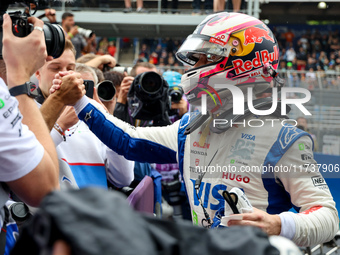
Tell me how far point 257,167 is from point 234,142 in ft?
0.60

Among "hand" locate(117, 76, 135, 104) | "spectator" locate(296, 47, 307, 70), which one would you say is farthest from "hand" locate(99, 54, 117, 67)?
"spectator" locate(296, 47, 307, 70)

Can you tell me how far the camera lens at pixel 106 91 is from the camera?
327cm

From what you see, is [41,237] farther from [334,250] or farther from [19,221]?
[334,250]

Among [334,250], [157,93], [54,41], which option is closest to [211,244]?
[54,41]

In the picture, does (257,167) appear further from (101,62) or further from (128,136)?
(101,62)

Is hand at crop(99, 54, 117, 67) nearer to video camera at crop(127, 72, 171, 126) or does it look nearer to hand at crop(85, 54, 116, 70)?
hand at crop(85, 54, 116, 70)

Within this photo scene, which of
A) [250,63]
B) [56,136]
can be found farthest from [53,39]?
[250,63]

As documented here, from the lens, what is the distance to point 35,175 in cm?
148

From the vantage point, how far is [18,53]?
164 cm

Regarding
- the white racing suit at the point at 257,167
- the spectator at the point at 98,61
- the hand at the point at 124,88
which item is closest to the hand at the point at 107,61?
the spectator at the point at 98,61

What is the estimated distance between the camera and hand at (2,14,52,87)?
1.64 m

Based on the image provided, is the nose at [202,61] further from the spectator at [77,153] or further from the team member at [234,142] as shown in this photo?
the spectator at [77,153]

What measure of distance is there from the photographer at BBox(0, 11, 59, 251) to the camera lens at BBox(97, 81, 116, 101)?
1521 millimetres

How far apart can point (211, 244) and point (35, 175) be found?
846mm
